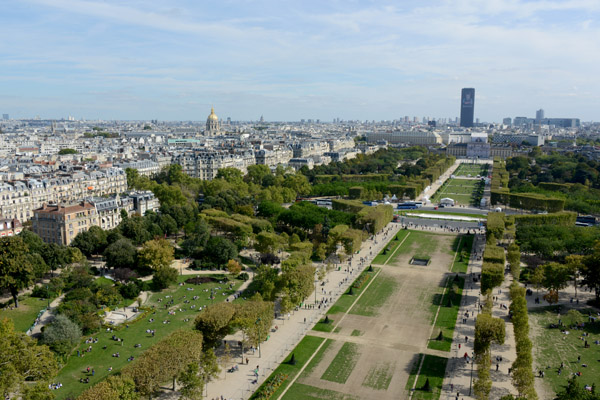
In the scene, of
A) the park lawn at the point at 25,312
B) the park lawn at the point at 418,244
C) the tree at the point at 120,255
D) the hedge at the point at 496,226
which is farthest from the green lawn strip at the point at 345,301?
the park lawn at the point at 25,312

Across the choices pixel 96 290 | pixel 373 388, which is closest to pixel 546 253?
pixel 373 388

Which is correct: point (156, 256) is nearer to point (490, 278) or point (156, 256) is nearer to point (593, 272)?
point (490, 278)

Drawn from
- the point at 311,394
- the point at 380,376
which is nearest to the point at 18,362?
the point at 311,394

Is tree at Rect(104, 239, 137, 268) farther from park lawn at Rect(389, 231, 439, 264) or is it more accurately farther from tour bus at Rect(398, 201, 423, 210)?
tour bus at Rect(398, 201, 423, 210)

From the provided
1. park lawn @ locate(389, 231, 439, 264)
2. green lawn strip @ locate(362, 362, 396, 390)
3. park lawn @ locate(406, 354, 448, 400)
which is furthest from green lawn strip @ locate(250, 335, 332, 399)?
park lawn @ locate(389, 231, 439, 264)

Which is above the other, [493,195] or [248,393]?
[493,195]

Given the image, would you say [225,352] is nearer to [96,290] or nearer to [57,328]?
[57,328]
